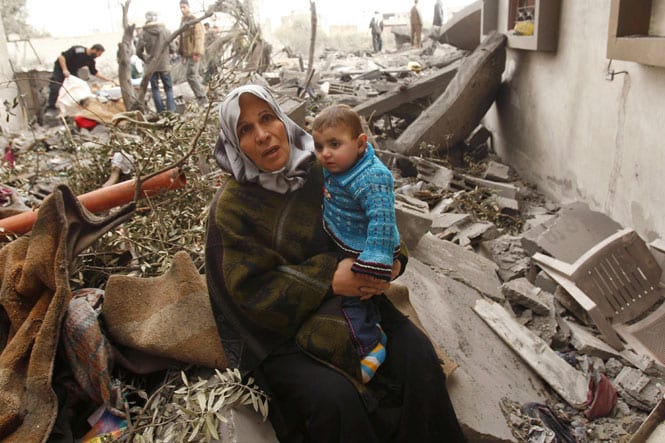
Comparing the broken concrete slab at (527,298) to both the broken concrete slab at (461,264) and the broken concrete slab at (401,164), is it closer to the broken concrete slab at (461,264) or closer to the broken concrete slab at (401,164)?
the broken concrete slab at (461,264)

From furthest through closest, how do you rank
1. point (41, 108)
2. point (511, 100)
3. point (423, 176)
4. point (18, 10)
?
1. point (18, 10)
2. point (41, 108)
3. point (511, 100)
4. point (423, 176)

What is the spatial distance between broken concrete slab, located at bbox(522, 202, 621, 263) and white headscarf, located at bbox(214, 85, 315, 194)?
3252 mm

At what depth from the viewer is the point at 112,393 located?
6.67 feet

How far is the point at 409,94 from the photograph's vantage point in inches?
348

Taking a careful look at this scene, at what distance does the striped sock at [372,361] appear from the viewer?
1926mm

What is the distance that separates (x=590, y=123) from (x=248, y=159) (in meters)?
4.57

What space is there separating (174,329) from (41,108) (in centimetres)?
1026

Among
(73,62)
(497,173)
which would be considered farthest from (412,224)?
(73,62)

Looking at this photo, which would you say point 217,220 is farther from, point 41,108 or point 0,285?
point 41,108

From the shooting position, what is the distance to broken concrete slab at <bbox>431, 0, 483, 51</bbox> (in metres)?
9.53

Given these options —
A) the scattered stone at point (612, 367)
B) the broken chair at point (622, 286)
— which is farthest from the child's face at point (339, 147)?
the scattered stone at point (612, 367)

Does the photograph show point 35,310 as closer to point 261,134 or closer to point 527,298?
point 261,134

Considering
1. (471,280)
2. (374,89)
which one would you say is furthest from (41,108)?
(471,280)

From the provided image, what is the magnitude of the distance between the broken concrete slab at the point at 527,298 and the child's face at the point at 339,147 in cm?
234
